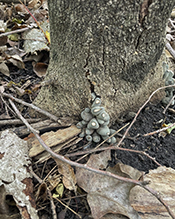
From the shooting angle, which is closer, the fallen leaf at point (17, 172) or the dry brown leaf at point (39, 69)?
the fallen leaf at point (17, 172)

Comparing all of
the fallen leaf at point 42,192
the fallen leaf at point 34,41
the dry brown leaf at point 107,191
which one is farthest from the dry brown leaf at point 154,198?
the fallen leaf at point 34,41

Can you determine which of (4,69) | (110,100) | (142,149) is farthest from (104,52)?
(4,69)

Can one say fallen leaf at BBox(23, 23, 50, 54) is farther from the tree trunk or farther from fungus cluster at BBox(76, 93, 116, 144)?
fungus cluster at BBox(76, 93, 116, 144)

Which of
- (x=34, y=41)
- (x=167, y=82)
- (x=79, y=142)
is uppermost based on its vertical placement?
(x=34, y=41)

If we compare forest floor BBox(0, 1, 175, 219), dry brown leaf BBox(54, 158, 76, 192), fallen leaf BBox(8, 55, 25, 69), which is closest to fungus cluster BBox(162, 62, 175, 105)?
forest floor BBox(0, 1, 175, 219)

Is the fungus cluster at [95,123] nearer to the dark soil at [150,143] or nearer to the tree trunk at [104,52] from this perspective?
the tree trunk at [104,52]

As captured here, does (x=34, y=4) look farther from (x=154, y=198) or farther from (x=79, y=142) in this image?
(x=154, y=198)
